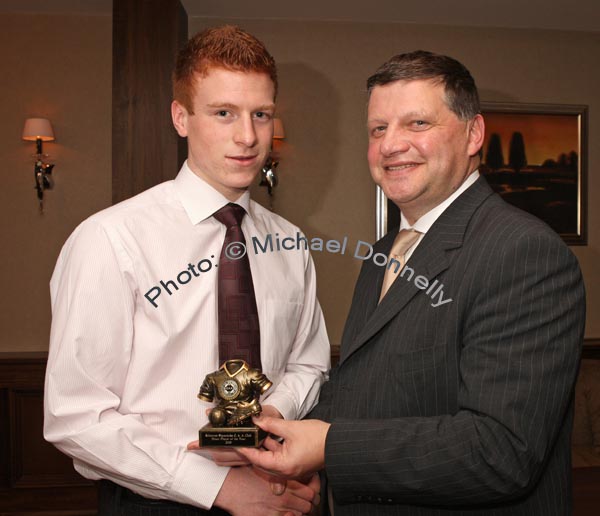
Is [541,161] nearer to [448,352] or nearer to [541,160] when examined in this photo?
[541,160]

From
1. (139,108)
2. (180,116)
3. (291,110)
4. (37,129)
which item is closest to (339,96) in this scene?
(291,110)

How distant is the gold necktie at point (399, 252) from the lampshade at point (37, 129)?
3640 millimetres

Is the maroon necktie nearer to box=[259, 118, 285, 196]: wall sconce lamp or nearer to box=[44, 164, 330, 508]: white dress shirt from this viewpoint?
box=[44, 164, 330, 508]: white dress shirt

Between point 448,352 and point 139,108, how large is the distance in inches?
122

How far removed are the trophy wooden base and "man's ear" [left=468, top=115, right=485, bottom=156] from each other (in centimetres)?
93

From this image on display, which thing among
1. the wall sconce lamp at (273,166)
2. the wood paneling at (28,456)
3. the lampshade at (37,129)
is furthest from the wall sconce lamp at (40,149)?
the wall sconce lamp at (273,166)

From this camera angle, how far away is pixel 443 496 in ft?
4.32

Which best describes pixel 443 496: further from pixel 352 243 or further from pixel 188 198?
pixel 352 243

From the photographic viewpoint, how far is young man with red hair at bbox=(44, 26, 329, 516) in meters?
1.51

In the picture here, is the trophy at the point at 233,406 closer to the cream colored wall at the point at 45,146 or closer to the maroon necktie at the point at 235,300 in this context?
the maroon necktie at the point at 235,300

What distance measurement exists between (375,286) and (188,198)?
1.96 ft

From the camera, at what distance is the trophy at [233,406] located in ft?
4.64

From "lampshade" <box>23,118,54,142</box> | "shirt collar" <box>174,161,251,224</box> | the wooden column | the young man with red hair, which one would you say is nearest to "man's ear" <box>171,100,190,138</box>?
the young man with red hair

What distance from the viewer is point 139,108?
3.94 metres
